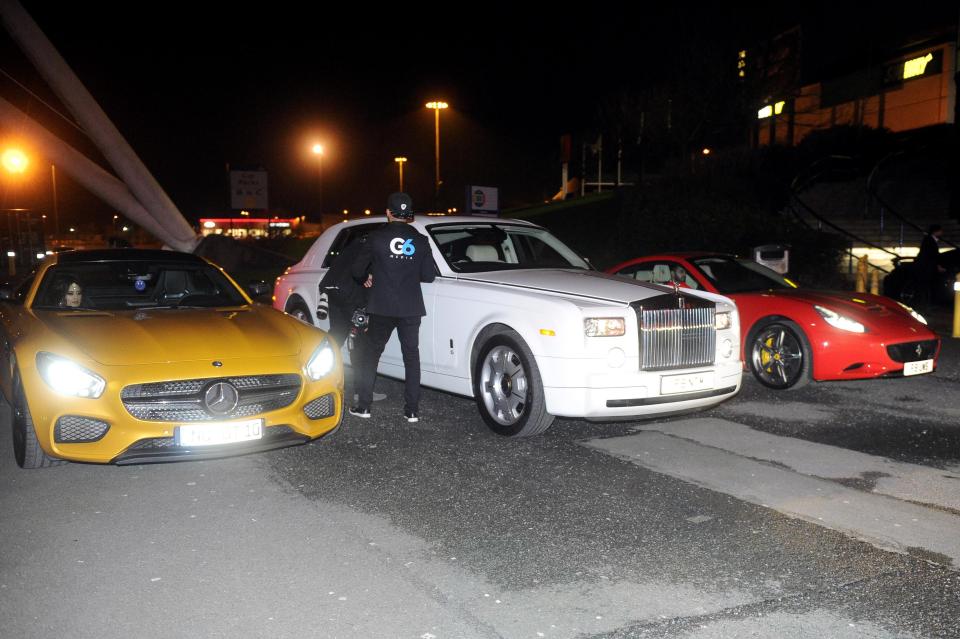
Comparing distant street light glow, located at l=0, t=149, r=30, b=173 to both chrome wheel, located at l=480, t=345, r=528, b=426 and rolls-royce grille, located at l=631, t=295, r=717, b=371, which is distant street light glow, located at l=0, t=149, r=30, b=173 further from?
rolls-royce grille, located at l=631, t=295, r=717, b=371

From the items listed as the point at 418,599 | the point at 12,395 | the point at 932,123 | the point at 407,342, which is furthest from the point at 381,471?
the point at 932,123

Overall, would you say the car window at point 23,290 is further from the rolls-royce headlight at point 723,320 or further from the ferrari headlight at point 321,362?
the rolls-royce headlight at point 723,320

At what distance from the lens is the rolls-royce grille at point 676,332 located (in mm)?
6023

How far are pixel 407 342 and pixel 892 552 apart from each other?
3.92 metres

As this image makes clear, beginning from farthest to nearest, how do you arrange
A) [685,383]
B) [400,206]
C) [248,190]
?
1. [248,190]
2. [400,206]
3. [685,383]

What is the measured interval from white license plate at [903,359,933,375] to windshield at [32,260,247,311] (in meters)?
6.08

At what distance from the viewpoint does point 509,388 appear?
6.42 meters

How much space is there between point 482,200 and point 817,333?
37.2 feet

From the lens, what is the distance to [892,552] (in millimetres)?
4059

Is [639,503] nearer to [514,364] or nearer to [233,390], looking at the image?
[514,364]

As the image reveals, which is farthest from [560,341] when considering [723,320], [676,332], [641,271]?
[641,271]

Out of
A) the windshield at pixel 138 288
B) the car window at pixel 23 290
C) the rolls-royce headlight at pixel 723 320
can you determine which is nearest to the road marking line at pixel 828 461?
the rolls-royce headlight at pixel 723 320

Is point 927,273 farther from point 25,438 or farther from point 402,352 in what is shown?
point 25,438

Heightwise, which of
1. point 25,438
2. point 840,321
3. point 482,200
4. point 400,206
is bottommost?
point 25,438
